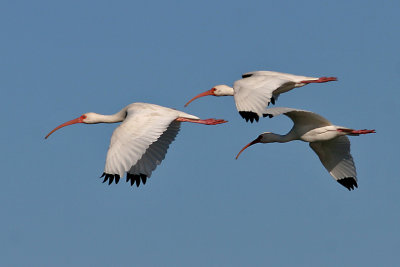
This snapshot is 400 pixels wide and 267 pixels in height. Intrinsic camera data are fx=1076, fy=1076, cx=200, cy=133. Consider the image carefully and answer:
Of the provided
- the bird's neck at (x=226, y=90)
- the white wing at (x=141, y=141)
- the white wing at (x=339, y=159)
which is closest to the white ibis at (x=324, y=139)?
the white wing at (x=339, y=159)

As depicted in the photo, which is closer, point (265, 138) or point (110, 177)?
point (110, 177)

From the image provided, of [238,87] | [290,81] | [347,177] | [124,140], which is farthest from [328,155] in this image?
[124,140]

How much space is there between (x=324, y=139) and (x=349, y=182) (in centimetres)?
270

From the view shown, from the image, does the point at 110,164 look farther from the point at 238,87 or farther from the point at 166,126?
the point at 238,87

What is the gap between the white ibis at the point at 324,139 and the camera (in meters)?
29.6

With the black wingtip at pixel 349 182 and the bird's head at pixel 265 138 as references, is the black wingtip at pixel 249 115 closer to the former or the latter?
Answer: the bird's head at pixel 265 138

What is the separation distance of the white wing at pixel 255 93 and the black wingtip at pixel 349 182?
4.85 meters

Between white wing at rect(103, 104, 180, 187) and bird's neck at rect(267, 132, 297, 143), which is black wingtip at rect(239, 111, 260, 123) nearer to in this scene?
white wing at rect(103, 104, 180, 187)

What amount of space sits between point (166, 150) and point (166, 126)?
71.9 inches

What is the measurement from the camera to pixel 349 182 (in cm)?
3206

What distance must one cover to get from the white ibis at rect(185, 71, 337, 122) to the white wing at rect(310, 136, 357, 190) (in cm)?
209

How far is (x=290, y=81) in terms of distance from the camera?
94.2ft

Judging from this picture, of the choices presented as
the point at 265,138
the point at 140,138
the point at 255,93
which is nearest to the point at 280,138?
the point at 265,138

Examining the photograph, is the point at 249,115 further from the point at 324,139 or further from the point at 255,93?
the point at 324,139
